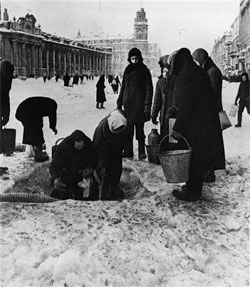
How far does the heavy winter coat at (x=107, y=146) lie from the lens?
4.08 m

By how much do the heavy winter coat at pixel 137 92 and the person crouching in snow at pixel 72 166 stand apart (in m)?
1.51

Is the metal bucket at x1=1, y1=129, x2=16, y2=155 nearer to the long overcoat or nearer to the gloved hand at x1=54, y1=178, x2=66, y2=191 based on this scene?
the gloved hand at x1=54, y1=178, x2=66, y2=191

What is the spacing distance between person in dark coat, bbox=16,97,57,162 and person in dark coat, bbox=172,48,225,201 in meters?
2.32

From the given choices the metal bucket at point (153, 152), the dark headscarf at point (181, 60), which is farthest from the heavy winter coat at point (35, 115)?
the dark headscarf at point (181, 60)

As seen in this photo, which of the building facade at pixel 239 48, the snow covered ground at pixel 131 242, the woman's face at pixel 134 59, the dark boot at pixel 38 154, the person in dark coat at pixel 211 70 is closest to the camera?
the snow covered ground at pixel 131 242

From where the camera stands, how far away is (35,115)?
5.31 m

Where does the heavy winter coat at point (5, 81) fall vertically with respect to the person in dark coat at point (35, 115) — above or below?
above

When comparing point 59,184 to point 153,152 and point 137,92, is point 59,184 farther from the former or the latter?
point 137,92

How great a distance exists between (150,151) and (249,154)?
1.70 metres

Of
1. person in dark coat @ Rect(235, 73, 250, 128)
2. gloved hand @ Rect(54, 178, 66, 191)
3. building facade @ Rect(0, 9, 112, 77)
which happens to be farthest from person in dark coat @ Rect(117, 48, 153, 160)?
building facade @ Rect(0, 9, 112, 77)

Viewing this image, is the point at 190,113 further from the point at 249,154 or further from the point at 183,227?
the point at 249,154

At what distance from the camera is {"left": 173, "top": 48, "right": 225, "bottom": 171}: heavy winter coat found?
3.43 metres

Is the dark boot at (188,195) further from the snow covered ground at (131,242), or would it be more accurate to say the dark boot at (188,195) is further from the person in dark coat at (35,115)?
the person in dark coat at (35,115)

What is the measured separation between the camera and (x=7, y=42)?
19656 millimetres
